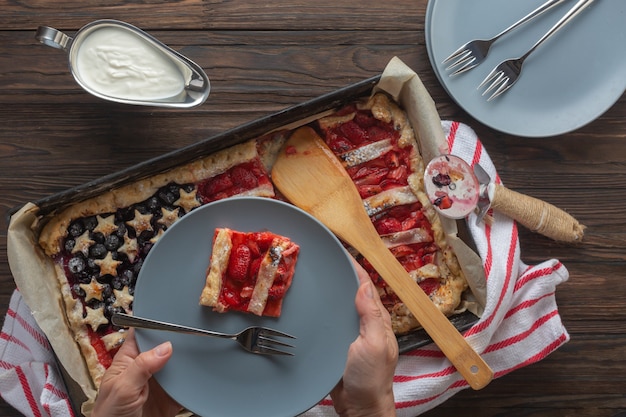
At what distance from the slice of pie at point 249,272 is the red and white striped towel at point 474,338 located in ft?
2.14

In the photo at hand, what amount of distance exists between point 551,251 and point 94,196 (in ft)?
6.80

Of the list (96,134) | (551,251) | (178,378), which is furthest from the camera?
(551,251)

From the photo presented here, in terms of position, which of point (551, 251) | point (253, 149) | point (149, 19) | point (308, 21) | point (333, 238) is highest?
point (149, 19)

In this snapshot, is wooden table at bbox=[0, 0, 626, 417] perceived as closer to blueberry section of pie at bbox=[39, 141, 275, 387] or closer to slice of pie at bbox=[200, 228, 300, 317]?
blueberry section of pie at bbox=[39, 141, 275, 387]

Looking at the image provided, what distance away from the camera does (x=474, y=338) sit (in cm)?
263

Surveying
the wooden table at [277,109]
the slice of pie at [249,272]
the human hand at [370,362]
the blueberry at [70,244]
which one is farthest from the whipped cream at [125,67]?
the human hand at [370,362]

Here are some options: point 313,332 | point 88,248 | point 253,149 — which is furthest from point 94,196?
point 313,332

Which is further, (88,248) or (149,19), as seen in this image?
(149,19)

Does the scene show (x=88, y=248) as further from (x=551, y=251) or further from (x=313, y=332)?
(x=551, y=251)

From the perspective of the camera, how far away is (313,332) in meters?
2.33

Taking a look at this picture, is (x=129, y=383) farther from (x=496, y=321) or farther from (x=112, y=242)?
(x=496, y=321)

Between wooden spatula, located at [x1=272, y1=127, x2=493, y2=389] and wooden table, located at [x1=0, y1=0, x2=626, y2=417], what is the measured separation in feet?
1.09

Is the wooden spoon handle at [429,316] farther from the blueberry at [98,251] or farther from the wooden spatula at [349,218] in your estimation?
the blueberry at [98,251]

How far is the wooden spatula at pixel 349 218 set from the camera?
2.55 m
